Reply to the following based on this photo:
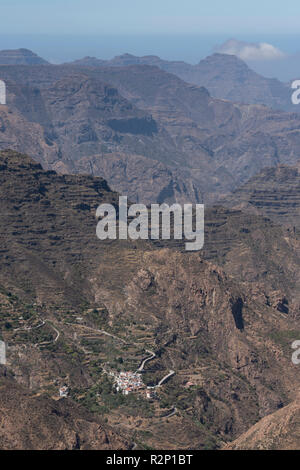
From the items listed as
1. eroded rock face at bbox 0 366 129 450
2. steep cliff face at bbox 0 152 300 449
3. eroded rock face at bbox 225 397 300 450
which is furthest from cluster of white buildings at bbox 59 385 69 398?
eroded rock face at bbox 225 397 300 450

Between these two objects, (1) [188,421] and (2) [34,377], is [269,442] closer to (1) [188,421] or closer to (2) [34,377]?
(1) [188,421]

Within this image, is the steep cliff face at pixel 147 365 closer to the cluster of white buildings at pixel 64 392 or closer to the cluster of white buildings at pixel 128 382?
the cluster of white buildings at pixel 64 392

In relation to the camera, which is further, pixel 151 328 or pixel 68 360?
pixel 151 328

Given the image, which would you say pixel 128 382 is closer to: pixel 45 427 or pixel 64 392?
pixel 64 392

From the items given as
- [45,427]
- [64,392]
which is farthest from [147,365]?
[45,427]

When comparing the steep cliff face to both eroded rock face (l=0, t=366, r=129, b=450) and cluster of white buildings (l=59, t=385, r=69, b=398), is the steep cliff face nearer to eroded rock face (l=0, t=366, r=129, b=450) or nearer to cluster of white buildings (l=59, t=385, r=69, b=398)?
cluster of white buildings (l=59, t=385, r=69, b=398)

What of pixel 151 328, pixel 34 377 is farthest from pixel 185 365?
pixel 34 377

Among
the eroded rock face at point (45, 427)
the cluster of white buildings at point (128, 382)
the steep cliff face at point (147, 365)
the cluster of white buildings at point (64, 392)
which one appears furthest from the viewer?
the cluster of white buildings at point (128, 382)

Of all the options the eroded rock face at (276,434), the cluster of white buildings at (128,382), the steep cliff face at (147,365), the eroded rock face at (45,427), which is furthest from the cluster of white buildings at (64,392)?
the eroded rock face at (276,434)
